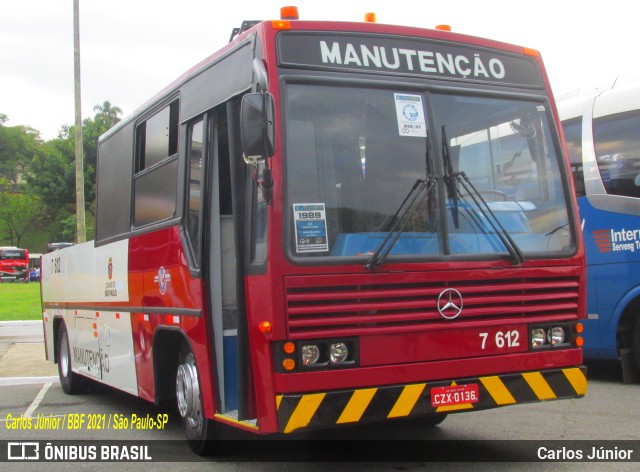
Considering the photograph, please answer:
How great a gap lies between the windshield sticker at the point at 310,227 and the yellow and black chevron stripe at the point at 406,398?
36.3 inches

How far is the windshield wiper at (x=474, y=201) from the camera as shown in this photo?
587cm

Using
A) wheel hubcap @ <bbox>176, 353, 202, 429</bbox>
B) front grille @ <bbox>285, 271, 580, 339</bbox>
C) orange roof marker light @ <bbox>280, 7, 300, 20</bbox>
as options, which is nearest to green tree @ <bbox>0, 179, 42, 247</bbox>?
wheel hubcap @ <bbox>176, 353, 202, 429</bbox>

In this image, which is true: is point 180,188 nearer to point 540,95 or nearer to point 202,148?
point 202,148

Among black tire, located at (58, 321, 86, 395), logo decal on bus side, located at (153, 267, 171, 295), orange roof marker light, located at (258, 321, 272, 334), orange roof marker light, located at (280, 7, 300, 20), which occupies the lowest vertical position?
black tire, located at (58, 321, 86, 395)

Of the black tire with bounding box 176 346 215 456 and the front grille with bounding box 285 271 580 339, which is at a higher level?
the front grille with bounding box 285 271 580 339

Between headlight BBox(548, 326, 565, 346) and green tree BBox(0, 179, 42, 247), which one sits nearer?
headlight BBox(548, 326, 565, 346)

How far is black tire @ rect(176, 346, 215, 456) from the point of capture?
664 cm

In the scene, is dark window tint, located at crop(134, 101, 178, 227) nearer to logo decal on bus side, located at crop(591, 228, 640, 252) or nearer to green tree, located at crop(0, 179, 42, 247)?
logo decal on bus side, located at crop(591, 228, 640, 252)

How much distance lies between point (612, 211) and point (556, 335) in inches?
A: 170

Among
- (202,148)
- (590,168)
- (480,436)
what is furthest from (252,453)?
(590,168)

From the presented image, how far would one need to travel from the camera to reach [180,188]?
6.98m

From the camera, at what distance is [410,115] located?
5.91 meters

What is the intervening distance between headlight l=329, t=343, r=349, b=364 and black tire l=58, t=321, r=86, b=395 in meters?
6.62

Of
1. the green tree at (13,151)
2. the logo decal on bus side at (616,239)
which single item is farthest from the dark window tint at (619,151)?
the green tree at (13,151)
